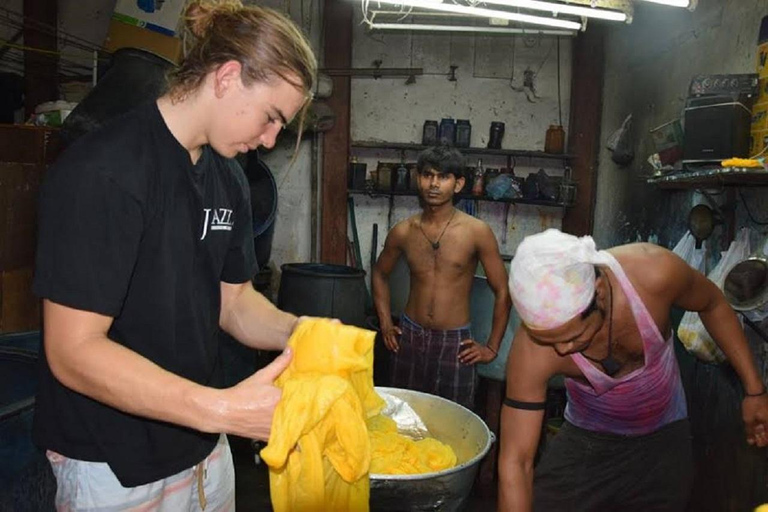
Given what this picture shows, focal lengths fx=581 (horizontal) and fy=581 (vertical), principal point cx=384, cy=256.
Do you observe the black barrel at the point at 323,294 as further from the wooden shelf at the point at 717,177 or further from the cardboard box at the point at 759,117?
the cardboard box at the point at 759,117

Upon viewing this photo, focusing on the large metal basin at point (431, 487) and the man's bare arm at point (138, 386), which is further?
the large metal basin at point (431, 487)

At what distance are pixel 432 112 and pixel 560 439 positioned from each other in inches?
159

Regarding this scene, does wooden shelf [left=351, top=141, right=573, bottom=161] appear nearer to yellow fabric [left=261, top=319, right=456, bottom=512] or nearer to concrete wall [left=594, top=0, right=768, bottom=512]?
concrete wall [left=594, top=0, right=768, bottom=512]

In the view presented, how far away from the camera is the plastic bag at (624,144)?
5.19 m

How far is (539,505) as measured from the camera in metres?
2.66

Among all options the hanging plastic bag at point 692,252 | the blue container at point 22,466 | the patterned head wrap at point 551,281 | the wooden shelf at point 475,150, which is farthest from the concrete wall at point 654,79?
the blue container at point 22,466

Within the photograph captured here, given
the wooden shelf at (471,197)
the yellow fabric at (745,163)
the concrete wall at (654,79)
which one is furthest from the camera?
the wooden shelf at (471,197)

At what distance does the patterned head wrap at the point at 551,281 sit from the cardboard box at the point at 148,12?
12.1ft

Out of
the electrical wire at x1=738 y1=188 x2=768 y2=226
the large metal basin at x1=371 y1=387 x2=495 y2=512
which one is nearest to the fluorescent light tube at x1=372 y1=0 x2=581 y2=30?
the electrical wire at x1=738 y1=188 x2=768 y2=226

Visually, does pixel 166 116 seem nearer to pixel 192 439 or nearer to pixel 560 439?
pixel 192 439

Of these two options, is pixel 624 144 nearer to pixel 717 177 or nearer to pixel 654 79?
pixel 654 79

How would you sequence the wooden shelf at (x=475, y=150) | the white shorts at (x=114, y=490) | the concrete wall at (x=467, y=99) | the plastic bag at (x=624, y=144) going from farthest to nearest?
the concrete wall at (x=467, y=99) → the wooden shelf at (x=475, y=150) → the plastic bag at (x=624, y=144) → the white shorts at (x=114, y=490)

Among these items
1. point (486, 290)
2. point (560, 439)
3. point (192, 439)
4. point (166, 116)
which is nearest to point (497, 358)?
point (486, 290)

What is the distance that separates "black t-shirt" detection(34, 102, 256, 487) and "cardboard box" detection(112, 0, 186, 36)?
3.28m
